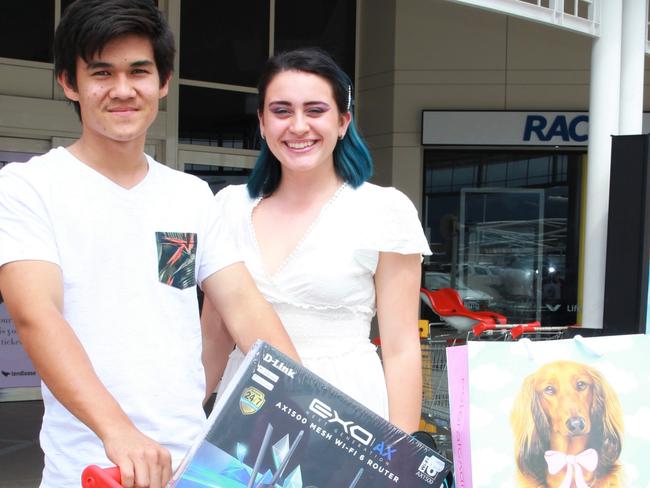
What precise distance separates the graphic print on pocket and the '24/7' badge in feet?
1.49

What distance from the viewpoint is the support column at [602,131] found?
11.8 ft

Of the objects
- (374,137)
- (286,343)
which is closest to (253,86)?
(374,137)

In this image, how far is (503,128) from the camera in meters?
9.04

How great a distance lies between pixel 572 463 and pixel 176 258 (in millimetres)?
1011

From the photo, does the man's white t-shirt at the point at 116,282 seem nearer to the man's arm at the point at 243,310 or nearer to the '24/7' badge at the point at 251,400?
the man's arm at the point at 243,310

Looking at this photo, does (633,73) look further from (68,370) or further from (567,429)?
(68,370)

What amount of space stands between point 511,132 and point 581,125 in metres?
0.78

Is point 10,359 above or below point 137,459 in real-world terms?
below

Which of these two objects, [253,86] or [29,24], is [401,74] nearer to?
[253,86]

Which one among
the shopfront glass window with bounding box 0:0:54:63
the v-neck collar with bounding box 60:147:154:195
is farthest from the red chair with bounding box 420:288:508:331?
the shopfront glass window with bounding box 0:0:54:63

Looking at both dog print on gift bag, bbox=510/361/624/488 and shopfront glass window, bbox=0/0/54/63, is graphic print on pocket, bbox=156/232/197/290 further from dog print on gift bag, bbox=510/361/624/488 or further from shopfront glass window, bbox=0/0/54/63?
shopfront glass window, bbox=0/0/54/63

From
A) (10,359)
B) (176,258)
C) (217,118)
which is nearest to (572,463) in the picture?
(176,258)

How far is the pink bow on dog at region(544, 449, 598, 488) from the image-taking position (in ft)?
6.01

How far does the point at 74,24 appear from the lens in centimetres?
166
